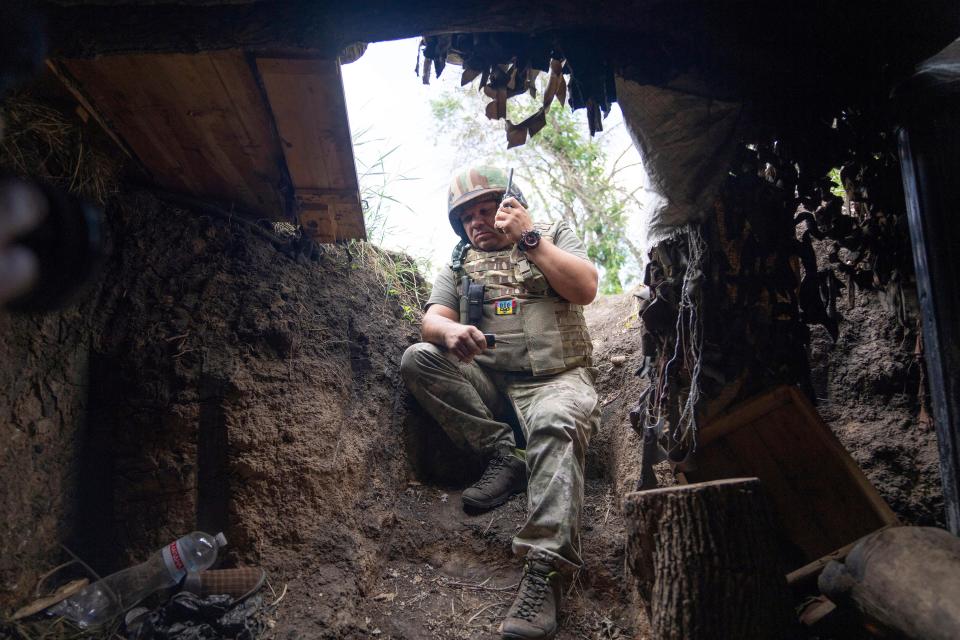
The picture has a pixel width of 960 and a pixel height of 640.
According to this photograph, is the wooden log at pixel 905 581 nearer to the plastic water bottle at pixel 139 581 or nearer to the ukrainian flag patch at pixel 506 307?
the ukrainian flag patch at pixel 506 307

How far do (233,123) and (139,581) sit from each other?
1.99 metres

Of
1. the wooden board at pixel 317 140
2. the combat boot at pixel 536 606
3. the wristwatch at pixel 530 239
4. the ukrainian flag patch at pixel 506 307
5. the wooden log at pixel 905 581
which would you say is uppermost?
the wooden board at pixel 317 140

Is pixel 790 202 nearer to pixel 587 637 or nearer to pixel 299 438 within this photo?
pixel 587 637

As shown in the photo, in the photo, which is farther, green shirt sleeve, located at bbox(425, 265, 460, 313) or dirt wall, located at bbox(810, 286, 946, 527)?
green shirt sleeve, located at bbox(425, 265, 460, 313)

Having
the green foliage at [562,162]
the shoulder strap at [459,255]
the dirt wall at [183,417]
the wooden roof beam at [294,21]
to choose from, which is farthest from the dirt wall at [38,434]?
the green foliage at [562,162]

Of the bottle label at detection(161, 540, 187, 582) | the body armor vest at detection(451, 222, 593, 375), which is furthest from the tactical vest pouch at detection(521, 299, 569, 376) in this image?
the bottle label at detection(161, 540, 187, 582)

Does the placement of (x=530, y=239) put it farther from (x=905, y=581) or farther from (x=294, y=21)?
(x=905, y=581)

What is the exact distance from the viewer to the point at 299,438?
127 inches

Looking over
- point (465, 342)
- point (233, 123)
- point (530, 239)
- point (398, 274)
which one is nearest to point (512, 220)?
point (530, 239)

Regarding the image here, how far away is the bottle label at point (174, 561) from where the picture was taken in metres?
2.65

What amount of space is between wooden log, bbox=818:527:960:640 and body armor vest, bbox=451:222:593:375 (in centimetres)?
188

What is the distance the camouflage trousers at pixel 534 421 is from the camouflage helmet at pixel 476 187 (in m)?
0.99

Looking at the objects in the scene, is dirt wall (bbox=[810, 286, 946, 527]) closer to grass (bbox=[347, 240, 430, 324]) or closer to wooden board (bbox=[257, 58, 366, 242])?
wooden board (bbox=[257, 58, 366, 242])

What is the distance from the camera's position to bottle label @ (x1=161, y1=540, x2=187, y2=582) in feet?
8.69
